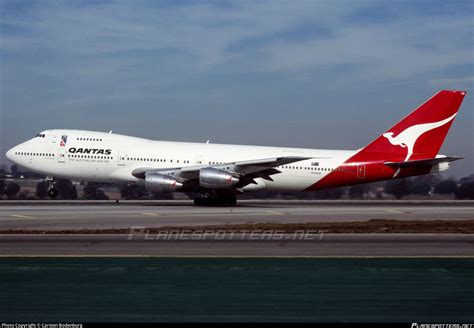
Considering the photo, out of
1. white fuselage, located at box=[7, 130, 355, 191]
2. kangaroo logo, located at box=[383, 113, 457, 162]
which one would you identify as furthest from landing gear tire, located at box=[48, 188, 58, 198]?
kangaroo logo, located at box=[383, 113, 457, 162]

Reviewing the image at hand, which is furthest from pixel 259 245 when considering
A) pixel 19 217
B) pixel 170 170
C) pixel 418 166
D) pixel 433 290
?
pixel 418 166

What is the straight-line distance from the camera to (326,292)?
11.6 m

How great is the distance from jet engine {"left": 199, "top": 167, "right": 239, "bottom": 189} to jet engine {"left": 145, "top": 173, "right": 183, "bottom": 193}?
164cm

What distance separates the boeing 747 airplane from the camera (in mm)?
39000

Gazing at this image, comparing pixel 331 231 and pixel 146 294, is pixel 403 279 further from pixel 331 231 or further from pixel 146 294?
pixel 331 231

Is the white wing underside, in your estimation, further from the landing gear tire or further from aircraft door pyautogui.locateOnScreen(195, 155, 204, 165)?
the landing gear tire

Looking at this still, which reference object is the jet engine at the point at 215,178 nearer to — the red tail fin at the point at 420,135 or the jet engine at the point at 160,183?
the jet engine at the point at 160,183

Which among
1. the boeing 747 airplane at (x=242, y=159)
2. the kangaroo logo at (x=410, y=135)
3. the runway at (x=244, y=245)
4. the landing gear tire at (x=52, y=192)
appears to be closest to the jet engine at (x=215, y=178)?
the boeing 747 airplane at (x=242, y=159)

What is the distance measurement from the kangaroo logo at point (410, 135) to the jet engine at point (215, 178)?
429 inches

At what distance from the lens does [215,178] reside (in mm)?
36594

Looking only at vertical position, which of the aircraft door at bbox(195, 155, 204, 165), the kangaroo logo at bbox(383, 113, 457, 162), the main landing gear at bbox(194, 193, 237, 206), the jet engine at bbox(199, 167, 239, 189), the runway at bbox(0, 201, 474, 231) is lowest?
the main landing gear at bbox(194, 193, 237, 206)

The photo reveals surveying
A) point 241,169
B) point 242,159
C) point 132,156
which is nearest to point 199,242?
point 241,169

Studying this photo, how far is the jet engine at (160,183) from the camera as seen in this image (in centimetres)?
3666

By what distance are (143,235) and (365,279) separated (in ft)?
32.1
